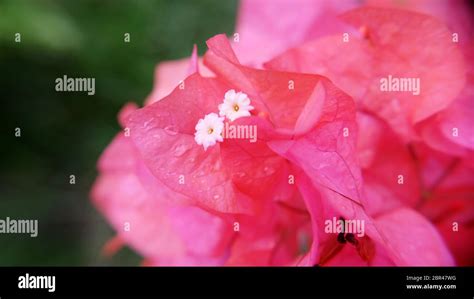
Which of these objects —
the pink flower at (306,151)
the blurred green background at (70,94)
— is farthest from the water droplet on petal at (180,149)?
the blurred green background at (70,94)

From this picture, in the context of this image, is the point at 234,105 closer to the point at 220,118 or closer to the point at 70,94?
the point at 220,118

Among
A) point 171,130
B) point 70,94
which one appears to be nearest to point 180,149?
point 171,130

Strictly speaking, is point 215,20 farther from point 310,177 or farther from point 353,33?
point 310,177

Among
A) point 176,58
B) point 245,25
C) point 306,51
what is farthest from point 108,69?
point 306,51

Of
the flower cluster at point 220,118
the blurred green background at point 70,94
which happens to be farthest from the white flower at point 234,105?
the blurred green background at point 70,94

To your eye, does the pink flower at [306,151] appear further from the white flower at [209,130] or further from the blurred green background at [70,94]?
the blurred green background at [70,94]

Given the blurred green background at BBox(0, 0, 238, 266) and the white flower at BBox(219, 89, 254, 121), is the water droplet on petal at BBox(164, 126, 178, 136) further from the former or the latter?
the blurred green background at BBox(0, 0, 238, 266)

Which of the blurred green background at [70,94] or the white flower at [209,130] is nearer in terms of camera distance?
the white flower at [209,130]

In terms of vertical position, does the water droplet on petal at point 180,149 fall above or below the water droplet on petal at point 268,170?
above

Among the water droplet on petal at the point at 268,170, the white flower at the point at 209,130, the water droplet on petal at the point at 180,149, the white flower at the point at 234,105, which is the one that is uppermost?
the white flower at the point at 234,105
